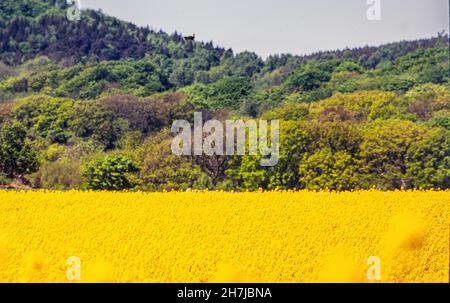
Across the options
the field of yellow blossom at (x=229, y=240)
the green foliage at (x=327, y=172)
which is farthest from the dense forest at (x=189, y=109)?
the field of yellow blossom at (x=229, y=240)

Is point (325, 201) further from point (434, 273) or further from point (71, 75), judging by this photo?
point (71, 75)

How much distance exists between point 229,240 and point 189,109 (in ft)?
265

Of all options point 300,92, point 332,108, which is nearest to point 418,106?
point 332,108

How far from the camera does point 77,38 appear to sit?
157500mm

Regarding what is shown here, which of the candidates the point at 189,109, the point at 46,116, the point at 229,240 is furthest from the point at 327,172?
the point at 46,116

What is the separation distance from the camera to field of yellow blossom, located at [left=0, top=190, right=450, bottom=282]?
1076 cm

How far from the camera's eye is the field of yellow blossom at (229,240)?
1076 cm

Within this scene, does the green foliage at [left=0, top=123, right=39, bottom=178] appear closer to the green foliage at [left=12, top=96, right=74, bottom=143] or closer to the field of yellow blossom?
the field of yellow blossom

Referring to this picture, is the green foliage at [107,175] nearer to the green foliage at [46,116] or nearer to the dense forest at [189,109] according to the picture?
the dense forest at [189,109]

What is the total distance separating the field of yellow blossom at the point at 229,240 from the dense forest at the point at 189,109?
20969 millimetres

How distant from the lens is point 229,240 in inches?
467

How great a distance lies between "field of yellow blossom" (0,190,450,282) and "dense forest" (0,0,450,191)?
2097 cm

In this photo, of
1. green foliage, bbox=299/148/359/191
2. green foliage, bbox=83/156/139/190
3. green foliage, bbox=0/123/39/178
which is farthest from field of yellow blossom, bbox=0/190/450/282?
green foliage, bbox=299/148/359/191
